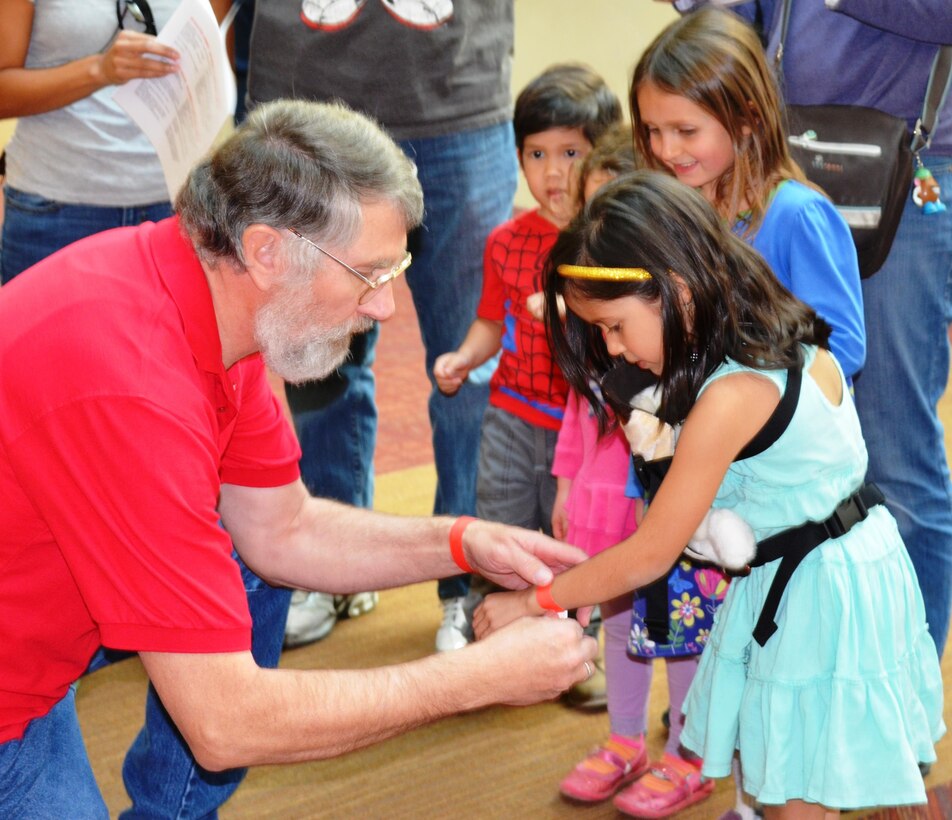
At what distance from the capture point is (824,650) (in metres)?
1.88

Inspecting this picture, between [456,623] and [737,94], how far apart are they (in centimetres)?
142

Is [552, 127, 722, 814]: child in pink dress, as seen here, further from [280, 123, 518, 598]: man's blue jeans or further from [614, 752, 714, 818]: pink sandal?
[280, 123, 518, 598]: man's blue jeans

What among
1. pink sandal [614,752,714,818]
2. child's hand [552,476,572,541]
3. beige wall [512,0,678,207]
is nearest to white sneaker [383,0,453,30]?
child's hand [552,476,572,541]

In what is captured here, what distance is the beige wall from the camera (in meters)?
5.69

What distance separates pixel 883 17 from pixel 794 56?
23cm

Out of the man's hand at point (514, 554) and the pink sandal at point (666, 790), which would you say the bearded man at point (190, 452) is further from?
the pink sandal at point (666, 790)

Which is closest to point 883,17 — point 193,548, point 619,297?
point 619,297

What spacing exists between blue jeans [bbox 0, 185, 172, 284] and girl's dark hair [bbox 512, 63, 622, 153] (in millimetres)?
893

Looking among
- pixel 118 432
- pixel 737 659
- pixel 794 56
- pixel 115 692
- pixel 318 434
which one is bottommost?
pixel 115 692

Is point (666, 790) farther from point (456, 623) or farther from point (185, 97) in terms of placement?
point (185, 97)

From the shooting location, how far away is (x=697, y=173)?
221 centimetres

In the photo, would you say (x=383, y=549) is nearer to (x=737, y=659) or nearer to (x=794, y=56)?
(x=737, y=659)

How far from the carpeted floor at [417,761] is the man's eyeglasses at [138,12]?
1447 millimetres

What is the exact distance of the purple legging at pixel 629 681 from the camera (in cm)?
240
